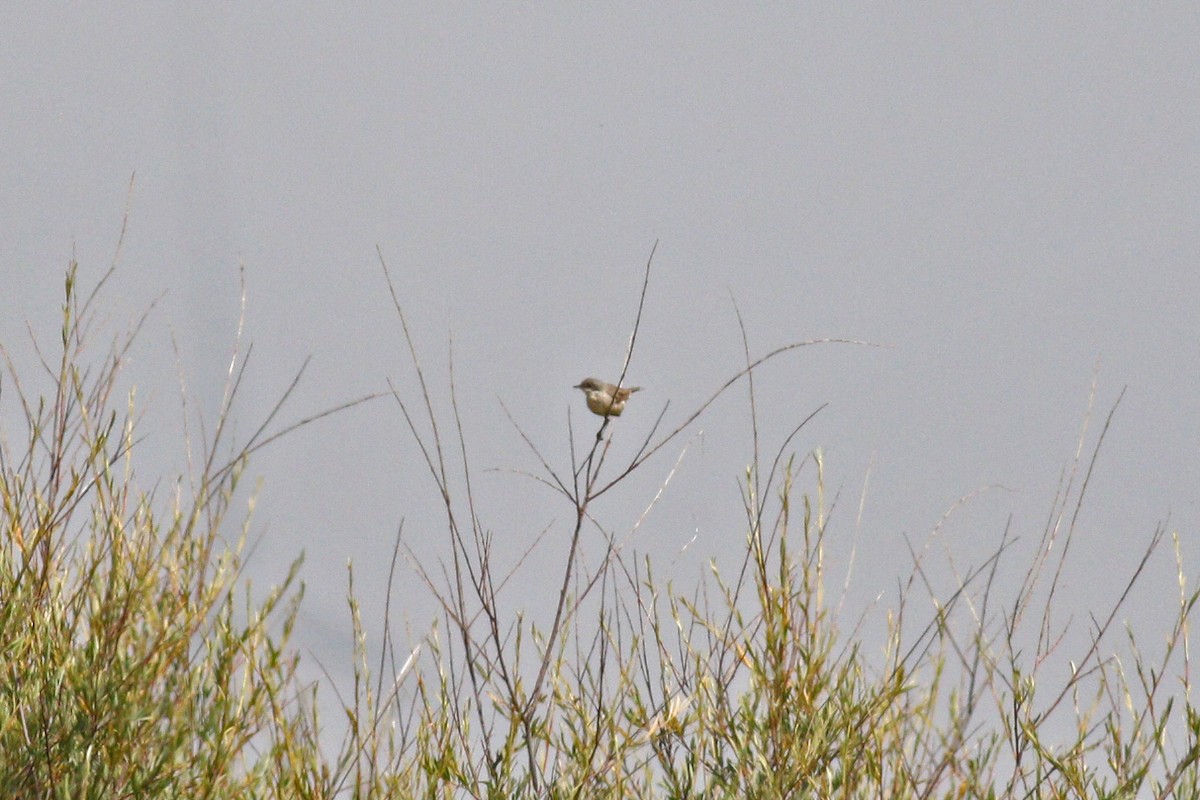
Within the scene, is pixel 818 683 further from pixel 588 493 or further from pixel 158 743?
pixel 158 743

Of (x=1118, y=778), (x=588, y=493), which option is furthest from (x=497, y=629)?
(x=1118, y=778)

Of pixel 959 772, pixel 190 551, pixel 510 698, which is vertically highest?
pixel 190 551

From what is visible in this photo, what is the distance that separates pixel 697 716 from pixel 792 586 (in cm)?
59

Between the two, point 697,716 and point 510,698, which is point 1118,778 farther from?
point 510,698

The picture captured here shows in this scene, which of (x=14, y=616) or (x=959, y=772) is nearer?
(x=959, y=772)

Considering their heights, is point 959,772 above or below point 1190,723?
below

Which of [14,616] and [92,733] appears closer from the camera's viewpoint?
[92,733]

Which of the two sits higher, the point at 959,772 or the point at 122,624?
the point at 122,624

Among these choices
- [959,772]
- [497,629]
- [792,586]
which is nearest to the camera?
[959,772]

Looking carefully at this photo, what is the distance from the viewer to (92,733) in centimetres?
376

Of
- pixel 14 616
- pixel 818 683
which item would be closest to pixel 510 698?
pixel 818 683

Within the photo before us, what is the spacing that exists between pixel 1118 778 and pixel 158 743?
10.4 ft

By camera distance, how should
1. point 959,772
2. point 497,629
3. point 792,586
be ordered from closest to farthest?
point 959,772, point 497,629, point 792,586

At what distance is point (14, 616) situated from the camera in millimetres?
4043
